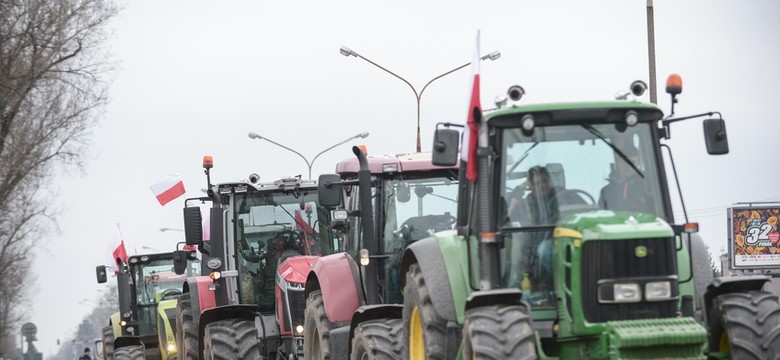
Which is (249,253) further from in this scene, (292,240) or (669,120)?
(669,120)

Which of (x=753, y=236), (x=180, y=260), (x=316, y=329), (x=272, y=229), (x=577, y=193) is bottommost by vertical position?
(x=753, y=236)

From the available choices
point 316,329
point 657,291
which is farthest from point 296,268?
point 657,291

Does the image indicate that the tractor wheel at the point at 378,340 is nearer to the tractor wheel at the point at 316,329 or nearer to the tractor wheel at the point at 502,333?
the tractor wheel at the point at 316,329

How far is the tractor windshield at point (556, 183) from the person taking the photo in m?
10.4

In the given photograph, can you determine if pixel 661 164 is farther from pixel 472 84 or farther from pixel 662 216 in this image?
pixel 472 84

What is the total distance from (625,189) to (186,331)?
9985 mm

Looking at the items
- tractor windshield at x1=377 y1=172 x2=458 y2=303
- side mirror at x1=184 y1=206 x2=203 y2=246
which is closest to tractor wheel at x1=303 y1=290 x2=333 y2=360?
tractor windshield at x1=377 y1=172 x2=458 y2=303

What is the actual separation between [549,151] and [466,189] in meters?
0.92

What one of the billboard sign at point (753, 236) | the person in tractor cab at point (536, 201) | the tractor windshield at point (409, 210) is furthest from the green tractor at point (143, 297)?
the billboard sign at point (753, 236)

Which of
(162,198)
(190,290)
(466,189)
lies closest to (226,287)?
(190,290)

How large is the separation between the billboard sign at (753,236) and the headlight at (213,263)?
4391 centimetres

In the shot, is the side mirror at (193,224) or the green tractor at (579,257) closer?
the green tractor at (579,257)

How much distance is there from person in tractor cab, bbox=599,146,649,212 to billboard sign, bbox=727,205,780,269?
165 feet

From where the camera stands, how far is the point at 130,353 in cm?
2456
